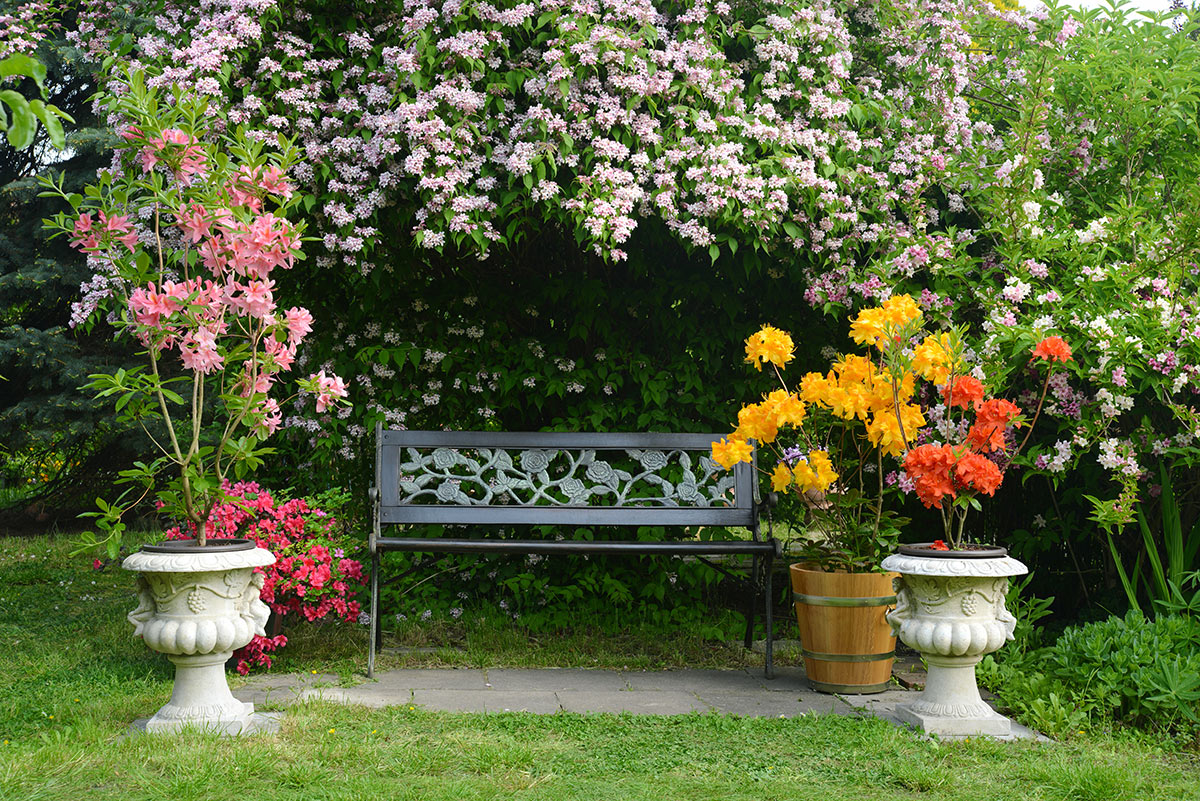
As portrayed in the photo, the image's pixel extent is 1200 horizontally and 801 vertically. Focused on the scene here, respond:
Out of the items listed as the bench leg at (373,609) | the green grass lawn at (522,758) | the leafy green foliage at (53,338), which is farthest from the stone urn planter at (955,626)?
the leafy green foliage at (53,338)

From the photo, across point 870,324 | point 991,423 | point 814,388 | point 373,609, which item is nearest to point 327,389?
point 373,609

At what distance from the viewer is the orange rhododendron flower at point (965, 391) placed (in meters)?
3.49

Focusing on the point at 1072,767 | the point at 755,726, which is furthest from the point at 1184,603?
the point at 755,726

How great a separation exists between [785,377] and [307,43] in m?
2.86

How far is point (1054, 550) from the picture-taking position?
478 centimetres

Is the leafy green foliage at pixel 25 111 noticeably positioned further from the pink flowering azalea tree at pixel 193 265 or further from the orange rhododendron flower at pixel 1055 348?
the orange rhododendron flower at pixel 1055 348

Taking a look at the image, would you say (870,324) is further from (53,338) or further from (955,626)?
(53,338)

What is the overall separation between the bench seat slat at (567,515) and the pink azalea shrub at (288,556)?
31 centimetres

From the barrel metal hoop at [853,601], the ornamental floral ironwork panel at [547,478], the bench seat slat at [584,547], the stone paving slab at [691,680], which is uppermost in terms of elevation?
the ornamental floral ironwork panel at [547,478]

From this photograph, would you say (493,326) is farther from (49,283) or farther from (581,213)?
(49,283)

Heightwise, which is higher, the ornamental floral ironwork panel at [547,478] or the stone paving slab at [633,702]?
the ornamental floral ironwork panel at [547,478]

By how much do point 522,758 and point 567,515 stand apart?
1578 mm

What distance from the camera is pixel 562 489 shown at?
4.57m

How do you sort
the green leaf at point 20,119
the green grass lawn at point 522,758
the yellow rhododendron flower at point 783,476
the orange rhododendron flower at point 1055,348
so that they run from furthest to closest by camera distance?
the yellow rhododendron flower at point 783,476 < the orange rhododendron flower at point 1055,348 < the green grass lawn at point 522,758 < the green leaf at point 20,119
